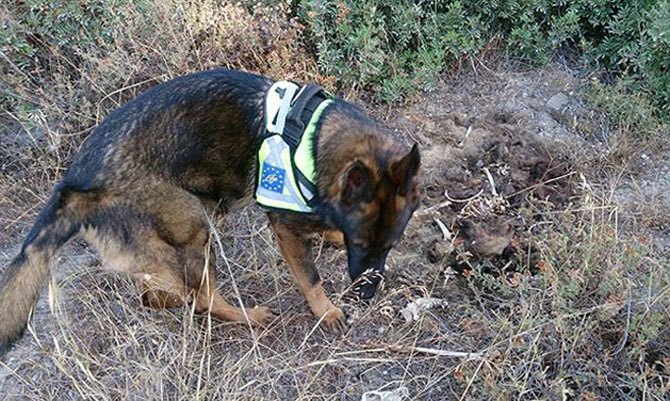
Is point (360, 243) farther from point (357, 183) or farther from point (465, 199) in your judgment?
point (465, 199)

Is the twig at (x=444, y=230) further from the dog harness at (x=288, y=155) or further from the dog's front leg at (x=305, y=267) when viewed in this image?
the dog harness at (x=288, y=155)

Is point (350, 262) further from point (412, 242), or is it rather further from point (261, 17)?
point (261, 17)

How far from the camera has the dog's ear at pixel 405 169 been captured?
2.86 m

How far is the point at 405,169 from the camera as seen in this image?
9.64ft

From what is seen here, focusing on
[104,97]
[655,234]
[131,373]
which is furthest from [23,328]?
[655,234]

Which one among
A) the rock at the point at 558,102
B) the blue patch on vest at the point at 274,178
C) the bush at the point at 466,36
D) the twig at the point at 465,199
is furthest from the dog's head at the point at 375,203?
the rock at the point at 558,102

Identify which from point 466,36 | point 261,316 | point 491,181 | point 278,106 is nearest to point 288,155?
point 278,106

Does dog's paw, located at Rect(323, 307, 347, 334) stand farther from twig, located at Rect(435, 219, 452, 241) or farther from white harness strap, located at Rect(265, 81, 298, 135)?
white harness strap, located at Rect(265, 81, 298, 135)

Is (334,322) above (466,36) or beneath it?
beneath

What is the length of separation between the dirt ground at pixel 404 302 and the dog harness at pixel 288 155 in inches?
24.3

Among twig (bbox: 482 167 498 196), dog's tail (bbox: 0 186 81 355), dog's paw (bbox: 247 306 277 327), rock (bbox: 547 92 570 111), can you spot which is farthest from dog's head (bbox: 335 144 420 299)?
rock (bbox: 547 92 570 111)

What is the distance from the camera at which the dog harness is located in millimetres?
3279

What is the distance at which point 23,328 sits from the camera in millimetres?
2922

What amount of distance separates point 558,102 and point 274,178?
2.66m
